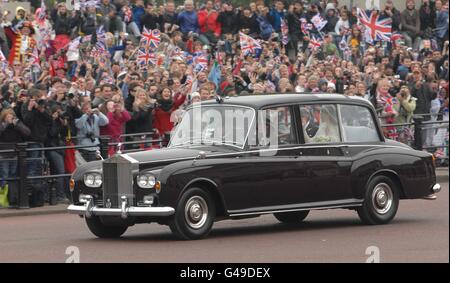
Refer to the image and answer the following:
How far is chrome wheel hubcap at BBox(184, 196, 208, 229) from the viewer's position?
16.0m

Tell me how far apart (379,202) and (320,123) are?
1345 mm

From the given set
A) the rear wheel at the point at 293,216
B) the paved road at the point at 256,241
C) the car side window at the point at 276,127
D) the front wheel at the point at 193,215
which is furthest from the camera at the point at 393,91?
the front wheel at the point at 193,215

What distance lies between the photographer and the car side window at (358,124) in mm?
18000

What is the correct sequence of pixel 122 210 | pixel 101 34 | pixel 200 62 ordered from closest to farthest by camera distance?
pixel 122 210, pixel 101 34, pixel 200 62

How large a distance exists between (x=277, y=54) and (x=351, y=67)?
7.79 ft

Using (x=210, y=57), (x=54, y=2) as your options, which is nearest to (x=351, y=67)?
(x=210, y=57)

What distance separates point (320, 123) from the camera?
698 inches

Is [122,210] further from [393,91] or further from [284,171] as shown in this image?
[393,91]

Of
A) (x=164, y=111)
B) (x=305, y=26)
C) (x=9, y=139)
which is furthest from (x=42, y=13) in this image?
(x=305, y=26)

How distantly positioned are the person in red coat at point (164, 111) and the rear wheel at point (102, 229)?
676 cm

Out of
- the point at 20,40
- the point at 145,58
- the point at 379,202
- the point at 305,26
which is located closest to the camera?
the point at 379,202

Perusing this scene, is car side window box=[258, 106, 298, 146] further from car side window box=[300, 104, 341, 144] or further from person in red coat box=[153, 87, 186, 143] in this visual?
person in red coat box=[153, 87, 186, 143]

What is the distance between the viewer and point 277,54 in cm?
3169

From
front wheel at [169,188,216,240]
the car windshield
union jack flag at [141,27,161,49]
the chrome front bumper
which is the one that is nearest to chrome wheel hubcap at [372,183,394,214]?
the car windshield
